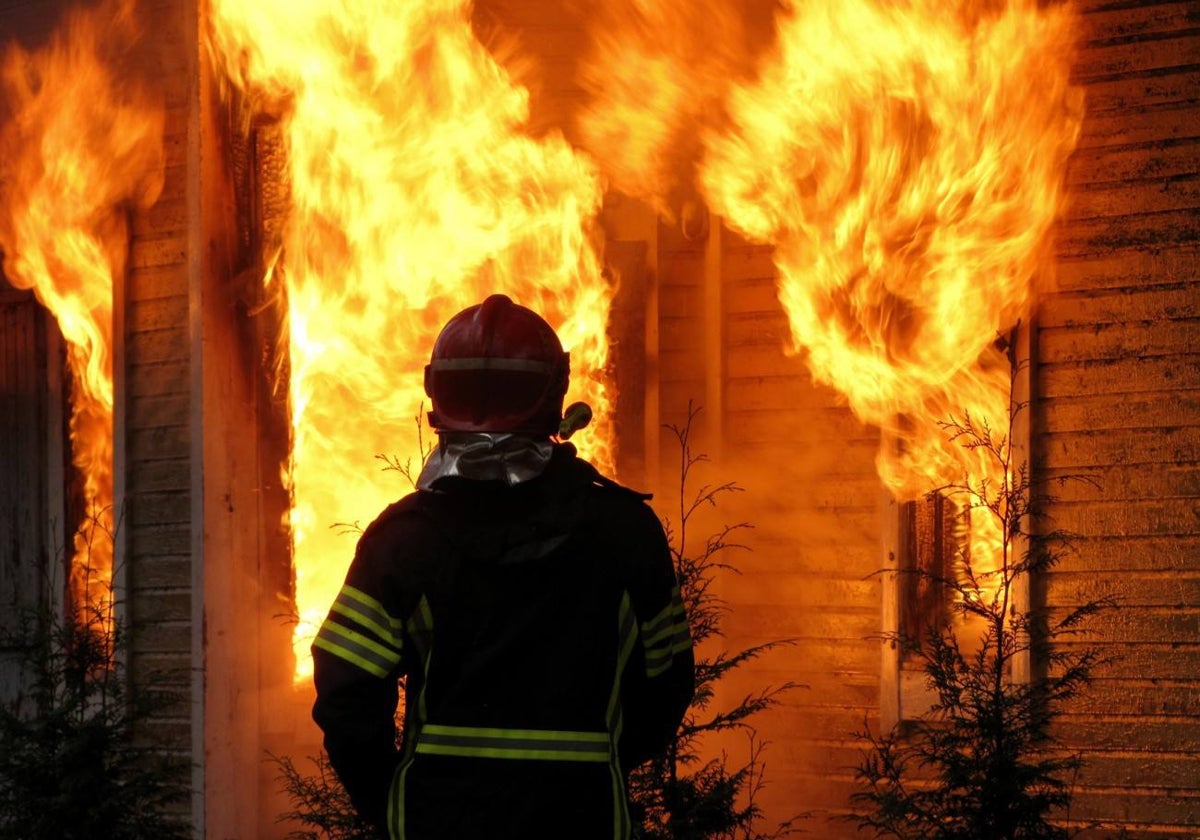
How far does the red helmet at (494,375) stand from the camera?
300cm

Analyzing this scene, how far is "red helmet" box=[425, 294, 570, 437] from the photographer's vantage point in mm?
3002

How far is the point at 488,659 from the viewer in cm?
280

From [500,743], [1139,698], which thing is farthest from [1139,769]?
[500,743]

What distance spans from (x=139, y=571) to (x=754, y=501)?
11.8ft

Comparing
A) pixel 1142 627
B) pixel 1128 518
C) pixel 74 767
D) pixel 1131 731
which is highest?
pixel 1128 518

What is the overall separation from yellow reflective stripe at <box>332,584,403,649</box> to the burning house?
433 cm

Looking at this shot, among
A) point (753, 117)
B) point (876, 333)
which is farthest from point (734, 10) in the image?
point (876, 333)

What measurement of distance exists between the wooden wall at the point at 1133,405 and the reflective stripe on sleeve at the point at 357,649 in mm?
4361

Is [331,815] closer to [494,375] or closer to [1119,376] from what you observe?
[494,375]

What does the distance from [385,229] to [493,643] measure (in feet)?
18.4

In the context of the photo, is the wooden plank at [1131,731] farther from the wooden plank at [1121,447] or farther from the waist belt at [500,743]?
the waist belt at [500,743]

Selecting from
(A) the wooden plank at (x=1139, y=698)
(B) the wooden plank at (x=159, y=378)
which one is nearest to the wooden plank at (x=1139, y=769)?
(A) the wooden plank at (x=1139, y=698)

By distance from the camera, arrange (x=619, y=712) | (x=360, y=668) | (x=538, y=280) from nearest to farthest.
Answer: (x=360, y=668) → (x=619, y=712) → (x=538, y=280)

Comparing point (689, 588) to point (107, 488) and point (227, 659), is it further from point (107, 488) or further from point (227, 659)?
point (107, 488)
